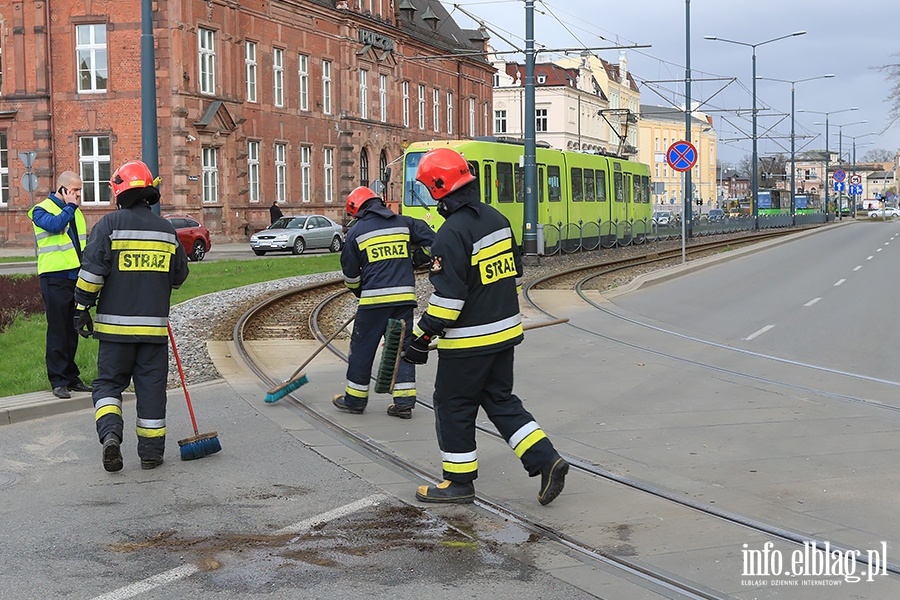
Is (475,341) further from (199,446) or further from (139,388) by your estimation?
(139,388)

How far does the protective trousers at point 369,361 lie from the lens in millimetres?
9039

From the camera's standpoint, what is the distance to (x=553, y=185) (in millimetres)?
33375

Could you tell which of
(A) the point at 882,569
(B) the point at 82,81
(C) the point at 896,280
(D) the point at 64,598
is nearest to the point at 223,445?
(D) the point at 64,598

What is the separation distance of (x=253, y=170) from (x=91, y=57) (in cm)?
765

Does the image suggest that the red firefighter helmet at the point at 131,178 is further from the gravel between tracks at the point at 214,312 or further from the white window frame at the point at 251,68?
the white window frame at the point at 251,68

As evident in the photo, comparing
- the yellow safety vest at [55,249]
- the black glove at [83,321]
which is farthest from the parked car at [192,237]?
the black glove at [83,321]

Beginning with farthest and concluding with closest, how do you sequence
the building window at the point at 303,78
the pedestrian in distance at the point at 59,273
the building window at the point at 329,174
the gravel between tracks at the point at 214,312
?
1. the building window at the point at 329,174
2. the building window at the point at 303,78
3. the gravel between tracks at the point at 214,312
4. the pedestrian in distance at the point at 59,273

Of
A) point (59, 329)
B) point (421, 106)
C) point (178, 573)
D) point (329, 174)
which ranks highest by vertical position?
point (421, 106)

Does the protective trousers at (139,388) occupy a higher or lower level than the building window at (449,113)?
lower

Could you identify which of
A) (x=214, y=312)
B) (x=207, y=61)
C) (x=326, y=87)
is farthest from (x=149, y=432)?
(x=326, y=87)

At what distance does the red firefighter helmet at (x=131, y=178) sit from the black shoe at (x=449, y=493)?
2.79 metres

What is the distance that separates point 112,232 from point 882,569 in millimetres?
4981

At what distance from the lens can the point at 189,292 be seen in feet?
65.9

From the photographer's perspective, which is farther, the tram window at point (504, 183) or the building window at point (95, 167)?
the building window at point (95, 167)
